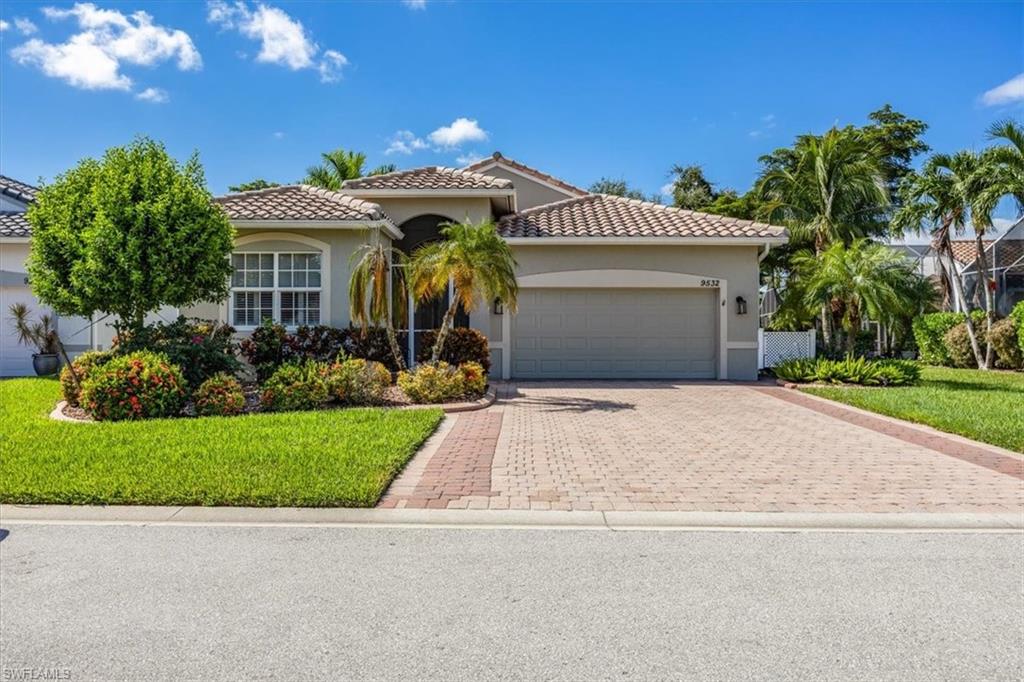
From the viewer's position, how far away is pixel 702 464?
747 cm

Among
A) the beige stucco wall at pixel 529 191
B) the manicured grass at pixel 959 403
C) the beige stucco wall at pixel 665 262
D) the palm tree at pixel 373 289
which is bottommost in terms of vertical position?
the manicured grass at pixel 959 403

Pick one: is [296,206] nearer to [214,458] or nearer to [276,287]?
[276,287]

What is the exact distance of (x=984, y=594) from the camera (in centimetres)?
404

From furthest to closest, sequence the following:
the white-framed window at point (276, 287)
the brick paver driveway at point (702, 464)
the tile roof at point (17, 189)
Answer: the tile roof at point (17, 189)
the white-framed window at point (276, 287)
the brick paver driveway at point (702, 464)

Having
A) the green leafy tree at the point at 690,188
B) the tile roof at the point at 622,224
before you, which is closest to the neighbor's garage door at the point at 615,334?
the tile roof at the point at 622,224

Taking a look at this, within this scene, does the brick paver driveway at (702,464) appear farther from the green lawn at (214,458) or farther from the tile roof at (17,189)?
the tile roof at (17,189)

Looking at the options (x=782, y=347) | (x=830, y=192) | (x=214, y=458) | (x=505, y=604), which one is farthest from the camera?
(x=830, y=192)

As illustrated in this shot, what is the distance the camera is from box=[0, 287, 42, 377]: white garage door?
56.4ft

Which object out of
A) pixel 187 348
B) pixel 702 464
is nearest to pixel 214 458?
pixel 187 348

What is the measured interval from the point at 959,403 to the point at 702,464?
7.63 metres

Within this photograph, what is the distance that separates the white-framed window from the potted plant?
230 inches

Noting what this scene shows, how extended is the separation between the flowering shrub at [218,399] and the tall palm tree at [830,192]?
20.9m

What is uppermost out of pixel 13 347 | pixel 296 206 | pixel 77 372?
pixel 296 206

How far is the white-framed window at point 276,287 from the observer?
14.7 m
